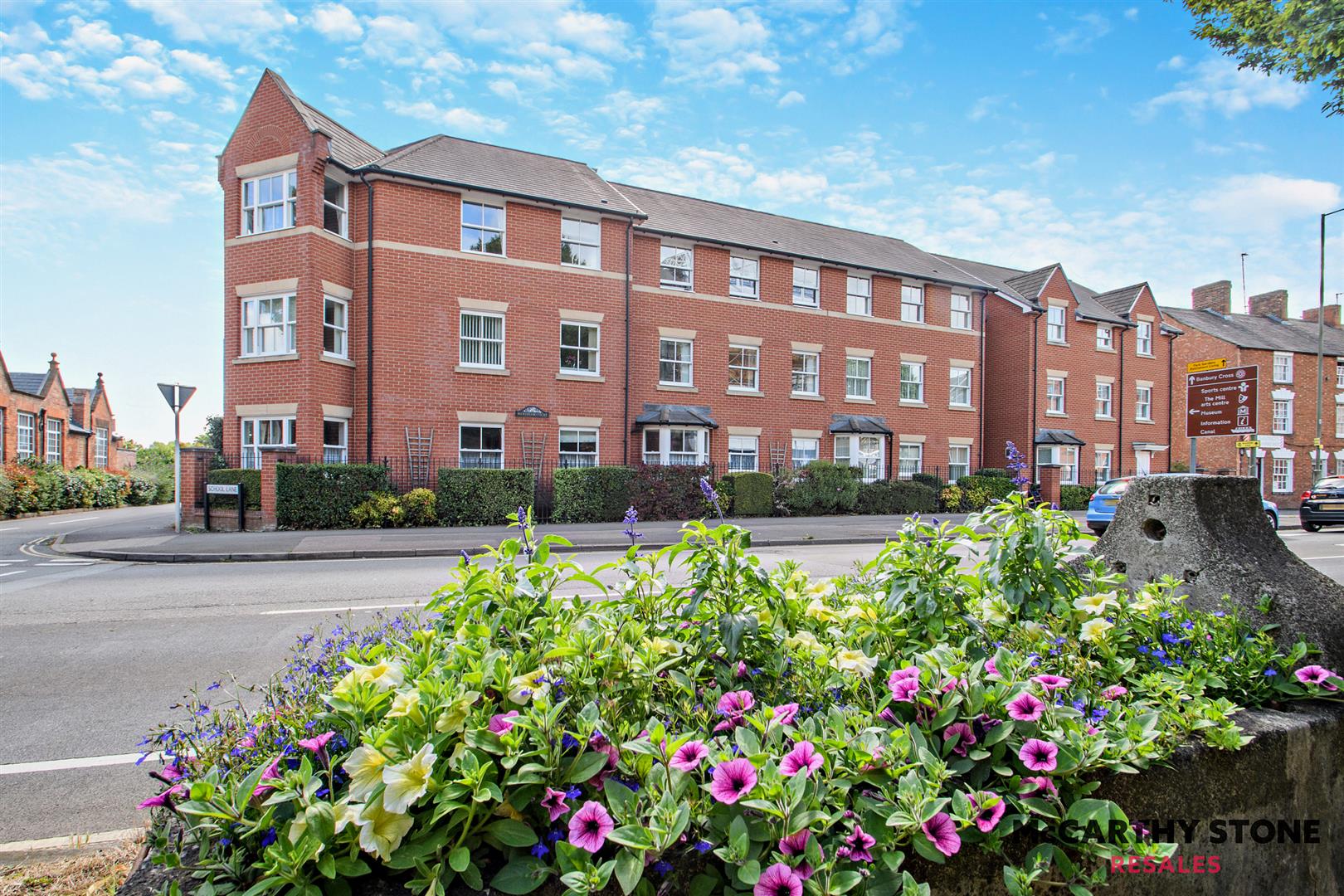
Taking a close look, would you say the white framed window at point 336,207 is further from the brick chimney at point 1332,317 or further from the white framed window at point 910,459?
the brick chimney at point 1332,317

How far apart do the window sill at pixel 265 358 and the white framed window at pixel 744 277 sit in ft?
45.0

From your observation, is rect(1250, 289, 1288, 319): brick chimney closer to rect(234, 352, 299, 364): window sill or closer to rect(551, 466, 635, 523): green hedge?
rect(551, 466, 635, 523): green hedge

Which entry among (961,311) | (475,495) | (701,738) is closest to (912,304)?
(961,311)

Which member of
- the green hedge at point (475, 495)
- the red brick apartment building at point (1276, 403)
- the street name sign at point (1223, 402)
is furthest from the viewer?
the red brick apartment building at point (1276, 403)

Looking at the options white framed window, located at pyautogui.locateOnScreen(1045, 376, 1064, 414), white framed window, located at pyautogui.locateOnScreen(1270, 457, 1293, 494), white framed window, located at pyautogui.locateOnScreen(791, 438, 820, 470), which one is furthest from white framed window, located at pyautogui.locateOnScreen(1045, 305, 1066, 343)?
white framed window, located at pyautogui.locateOnScreen(1270, 457, 1293, 494)

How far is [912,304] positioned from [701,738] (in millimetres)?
28588

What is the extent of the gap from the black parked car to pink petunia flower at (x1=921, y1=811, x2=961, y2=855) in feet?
87.6

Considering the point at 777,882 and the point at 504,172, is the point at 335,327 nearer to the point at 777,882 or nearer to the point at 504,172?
the point at 504,172

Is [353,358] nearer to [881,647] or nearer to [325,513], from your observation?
[325,513]

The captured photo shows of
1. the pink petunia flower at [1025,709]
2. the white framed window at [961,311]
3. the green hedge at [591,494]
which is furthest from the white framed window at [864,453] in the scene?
the pink petunia flower at [1025,709]

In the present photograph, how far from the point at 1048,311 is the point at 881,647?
3216cm

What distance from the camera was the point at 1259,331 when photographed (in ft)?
125

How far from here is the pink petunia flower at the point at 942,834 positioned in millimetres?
1573

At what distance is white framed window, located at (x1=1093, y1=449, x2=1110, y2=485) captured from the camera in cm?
3150
